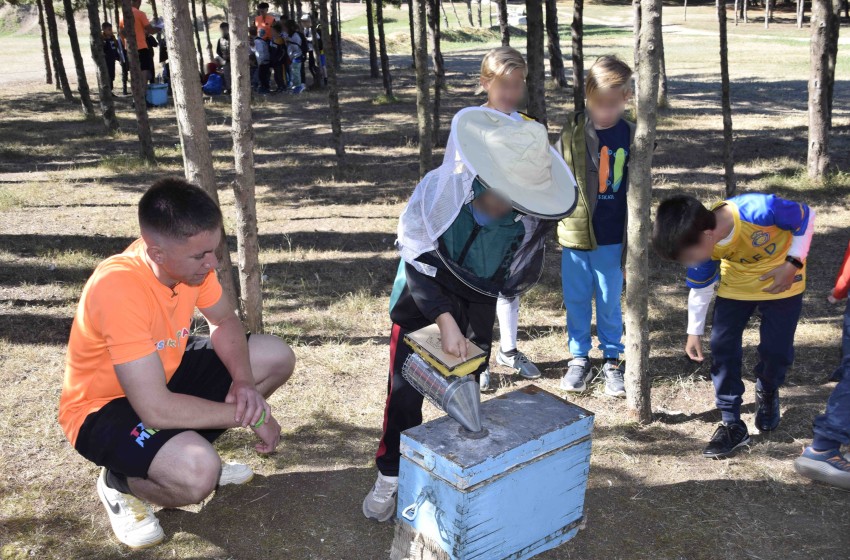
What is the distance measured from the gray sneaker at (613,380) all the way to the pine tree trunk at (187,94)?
233 cm

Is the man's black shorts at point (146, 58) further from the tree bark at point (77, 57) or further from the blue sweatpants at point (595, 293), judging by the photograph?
the blue sweatpants at point (595, 293)

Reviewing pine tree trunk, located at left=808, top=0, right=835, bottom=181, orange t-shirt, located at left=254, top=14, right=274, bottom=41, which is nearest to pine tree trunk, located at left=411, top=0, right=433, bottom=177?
pine tree trunk, located at left=808, top=0, right=835, bottom=181

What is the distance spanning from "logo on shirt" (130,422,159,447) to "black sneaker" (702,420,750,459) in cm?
275

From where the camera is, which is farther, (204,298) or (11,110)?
(11,110)

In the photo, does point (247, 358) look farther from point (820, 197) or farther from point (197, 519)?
point (820, 197)

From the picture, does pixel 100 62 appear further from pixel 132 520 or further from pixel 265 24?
→ pixel 132 520

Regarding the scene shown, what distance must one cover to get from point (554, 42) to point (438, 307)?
1461 centimetres

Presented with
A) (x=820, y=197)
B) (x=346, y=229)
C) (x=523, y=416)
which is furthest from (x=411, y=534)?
(x=820, y=197)

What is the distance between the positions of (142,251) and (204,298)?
0.39 m

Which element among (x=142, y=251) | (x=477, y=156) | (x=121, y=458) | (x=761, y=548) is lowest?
(x=761, y=548)

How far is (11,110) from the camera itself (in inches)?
672

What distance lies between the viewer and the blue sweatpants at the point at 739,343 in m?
4.03

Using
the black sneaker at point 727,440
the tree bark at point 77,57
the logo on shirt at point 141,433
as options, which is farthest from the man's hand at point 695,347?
the tree bark at point 77,57

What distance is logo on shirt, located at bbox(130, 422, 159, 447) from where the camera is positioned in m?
3.25
